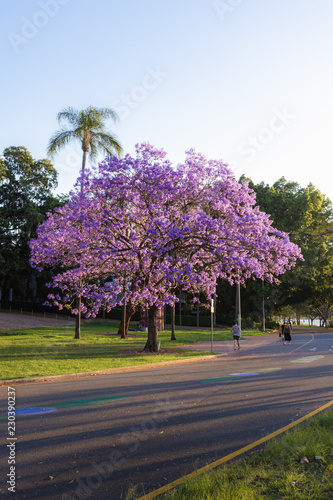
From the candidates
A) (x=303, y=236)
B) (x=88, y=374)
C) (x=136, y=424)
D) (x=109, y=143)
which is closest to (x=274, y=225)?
(x=303, y=236)

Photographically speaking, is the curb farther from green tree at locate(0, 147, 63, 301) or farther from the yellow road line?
green tree at locate(0, 147, 63, 301)

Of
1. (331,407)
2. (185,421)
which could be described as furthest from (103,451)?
(331,407)

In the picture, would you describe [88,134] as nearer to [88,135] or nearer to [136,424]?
[88,135]

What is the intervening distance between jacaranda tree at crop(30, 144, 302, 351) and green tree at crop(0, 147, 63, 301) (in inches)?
1214

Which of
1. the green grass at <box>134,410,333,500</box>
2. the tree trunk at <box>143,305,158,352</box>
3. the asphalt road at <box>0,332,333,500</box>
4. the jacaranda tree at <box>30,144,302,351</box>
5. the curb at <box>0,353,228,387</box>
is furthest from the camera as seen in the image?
the tree trunk at <box>143,305,158,352</box>

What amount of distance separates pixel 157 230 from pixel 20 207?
1600 inches

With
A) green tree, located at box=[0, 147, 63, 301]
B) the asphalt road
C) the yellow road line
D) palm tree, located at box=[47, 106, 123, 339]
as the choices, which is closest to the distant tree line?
green tree, located at box=[0, 147, 63, 301]

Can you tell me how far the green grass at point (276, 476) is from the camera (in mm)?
4254

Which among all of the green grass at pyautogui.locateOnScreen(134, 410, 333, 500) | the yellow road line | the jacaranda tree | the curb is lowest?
the curb

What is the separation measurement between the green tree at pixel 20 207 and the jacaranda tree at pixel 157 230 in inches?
1214

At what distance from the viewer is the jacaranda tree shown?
18953mm

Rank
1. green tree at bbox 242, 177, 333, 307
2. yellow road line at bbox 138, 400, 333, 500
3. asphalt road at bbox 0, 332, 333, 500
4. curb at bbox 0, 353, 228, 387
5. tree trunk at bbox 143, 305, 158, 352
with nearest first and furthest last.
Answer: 1. yellow road line at bbox 138, 400, 333, 500
2. asphalt road at bbox 0, 332, 333, 500
3. curb at bbox 0, 353, 228, 387
4. tree trunk at bbox 143, 305, 158, 352
5. green tree at bbox 242, 177, 333, 307

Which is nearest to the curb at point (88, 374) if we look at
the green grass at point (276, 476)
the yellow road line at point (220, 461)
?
the yellow road line at point (220, 461)

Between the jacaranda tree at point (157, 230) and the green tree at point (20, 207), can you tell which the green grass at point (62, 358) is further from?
the green tree at point (20, 207)
